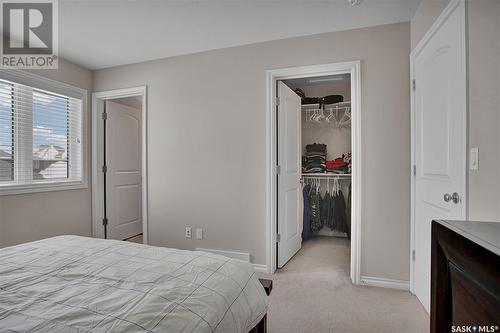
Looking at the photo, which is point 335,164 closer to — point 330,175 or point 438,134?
point 330,175

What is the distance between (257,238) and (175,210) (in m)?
1.06

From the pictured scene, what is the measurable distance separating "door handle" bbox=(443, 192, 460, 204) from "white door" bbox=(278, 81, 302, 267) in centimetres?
150

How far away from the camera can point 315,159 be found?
161 inches

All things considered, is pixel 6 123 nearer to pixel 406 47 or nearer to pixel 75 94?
pixel 75 94

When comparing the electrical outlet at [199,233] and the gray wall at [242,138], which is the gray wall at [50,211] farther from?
the electrical outlet at [199,233]

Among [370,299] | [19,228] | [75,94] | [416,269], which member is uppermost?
[75,94]

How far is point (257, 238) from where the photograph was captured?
2.82 m

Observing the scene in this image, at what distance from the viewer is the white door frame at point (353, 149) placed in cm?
246

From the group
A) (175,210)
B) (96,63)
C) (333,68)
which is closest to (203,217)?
(175,210)

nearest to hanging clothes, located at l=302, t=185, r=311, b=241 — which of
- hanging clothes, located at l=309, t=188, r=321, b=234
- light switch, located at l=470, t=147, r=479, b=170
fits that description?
hanging clothes, located at l=309, t=188, r=321, b=234

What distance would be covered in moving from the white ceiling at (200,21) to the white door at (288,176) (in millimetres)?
651

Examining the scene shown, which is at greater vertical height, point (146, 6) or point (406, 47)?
point (146, 6)
